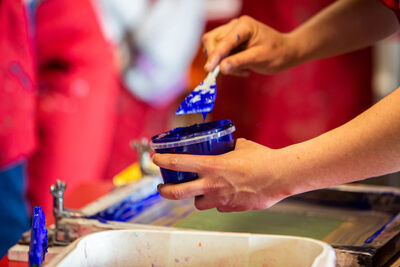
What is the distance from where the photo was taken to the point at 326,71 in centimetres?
287

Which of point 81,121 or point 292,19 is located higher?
point 292,19

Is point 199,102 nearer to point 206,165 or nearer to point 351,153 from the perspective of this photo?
point 206,165

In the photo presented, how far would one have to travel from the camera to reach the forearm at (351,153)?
85 cm

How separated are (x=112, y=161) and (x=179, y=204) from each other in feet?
6.80

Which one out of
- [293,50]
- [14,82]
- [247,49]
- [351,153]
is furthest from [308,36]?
[14,82]

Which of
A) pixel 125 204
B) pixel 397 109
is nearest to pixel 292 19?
pixel 125 204

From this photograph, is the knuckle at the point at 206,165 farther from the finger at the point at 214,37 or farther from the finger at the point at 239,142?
the finger at the point at 214,37

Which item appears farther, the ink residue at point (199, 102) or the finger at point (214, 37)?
the finger at point (214, 37)

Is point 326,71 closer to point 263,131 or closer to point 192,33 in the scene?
point 263,131

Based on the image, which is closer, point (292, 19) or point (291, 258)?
point (291, 258)

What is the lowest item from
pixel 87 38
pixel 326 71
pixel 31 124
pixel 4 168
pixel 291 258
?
pixel 291 258

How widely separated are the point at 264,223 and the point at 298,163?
0.44 m

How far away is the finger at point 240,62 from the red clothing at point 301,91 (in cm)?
158

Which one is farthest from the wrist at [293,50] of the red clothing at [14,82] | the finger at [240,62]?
the red clothing at [14,82]
